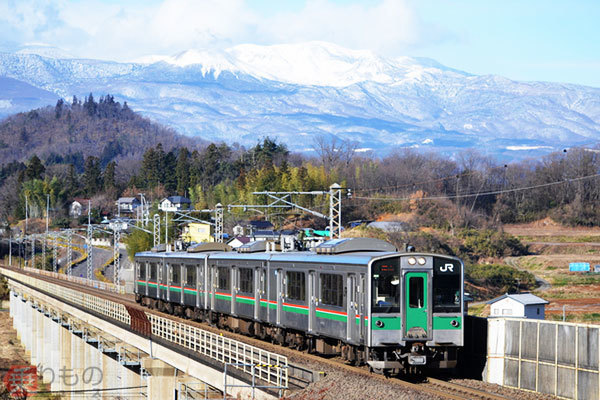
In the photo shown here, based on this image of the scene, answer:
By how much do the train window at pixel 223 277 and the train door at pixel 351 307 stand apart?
12.3 m

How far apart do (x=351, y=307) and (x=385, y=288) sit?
4.31 feet

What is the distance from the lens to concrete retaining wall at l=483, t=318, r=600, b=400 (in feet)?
61.1

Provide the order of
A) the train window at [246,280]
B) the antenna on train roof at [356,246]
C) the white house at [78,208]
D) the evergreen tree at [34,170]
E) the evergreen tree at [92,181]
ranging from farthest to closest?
the evergreen tree at [34,170] < the evergreen tree at [92,181] < the white house at [78,208] < the train window at [246,280] < the antenna on train roof at [356,246]

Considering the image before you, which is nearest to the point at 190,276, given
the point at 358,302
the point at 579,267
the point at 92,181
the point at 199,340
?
the point at 199,340

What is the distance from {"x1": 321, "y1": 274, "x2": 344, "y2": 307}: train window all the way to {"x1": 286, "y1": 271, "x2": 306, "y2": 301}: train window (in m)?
1.64

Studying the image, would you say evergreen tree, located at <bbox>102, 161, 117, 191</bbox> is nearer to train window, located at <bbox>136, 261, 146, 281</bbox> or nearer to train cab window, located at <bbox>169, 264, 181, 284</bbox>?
train window, located at <bbox>136, 261, 146, 281</bbox>

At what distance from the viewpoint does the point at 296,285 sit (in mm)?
26688

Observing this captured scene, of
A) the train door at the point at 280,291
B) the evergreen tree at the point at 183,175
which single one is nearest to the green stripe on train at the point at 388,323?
the train door at the point at 280,291

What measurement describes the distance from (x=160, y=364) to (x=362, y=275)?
941cm

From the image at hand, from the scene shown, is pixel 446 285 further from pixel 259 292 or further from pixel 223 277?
pixel 223 277

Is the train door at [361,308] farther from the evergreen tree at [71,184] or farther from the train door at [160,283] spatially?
the evergreen tree at [71,184]

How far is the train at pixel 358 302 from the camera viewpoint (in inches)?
846

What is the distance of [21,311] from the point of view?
2936 inches

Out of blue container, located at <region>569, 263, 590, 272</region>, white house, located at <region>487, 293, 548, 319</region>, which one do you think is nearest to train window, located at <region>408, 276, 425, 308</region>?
white house, located at <region>487, 293, 548, 319</region>
